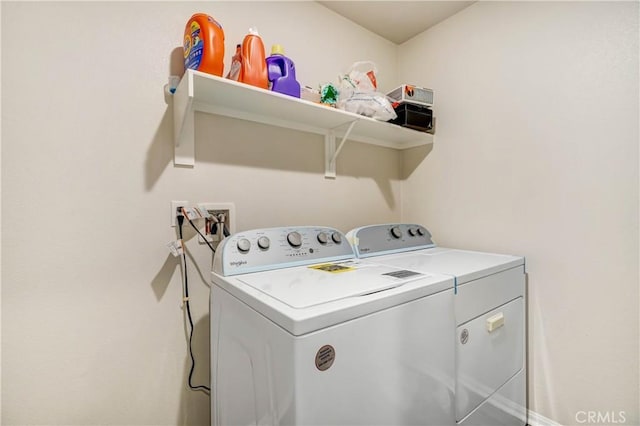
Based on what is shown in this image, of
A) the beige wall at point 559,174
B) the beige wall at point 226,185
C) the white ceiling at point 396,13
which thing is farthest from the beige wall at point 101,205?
the beige wall at point 559,174

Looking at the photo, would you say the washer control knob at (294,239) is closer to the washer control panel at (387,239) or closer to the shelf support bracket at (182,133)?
the washer control panel at (387,239)

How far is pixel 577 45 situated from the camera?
125 centimetres

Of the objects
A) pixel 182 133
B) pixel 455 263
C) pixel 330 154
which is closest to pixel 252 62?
pixel 182 133

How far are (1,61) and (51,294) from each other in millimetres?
748

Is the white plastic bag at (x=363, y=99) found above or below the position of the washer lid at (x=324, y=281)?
above

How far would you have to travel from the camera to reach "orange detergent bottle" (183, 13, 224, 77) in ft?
3.30

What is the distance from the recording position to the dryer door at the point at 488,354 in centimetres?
95

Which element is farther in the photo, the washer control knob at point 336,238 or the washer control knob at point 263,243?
the washer control knob at point 336,238

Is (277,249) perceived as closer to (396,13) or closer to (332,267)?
(332,267)

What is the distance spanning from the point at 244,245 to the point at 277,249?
0.41 ft

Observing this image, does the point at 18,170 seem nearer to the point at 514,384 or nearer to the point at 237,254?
the point at 237,254

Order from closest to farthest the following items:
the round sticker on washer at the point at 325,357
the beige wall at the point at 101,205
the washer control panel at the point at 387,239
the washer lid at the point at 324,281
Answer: the round sticker on washer at the point at 325,357 → the washer lid at the point at 324,281 → the beige wall at the point at 101,205 → the washer control panel at the point at 387,239

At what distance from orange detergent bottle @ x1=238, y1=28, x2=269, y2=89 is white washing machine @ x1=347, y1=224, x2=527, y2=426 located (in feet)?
2.54

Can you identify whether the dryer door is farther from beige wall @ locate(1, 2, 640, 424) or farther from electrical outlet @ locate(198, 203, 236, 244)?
electrical outlet @ locate(198, 203, 236, 244)
